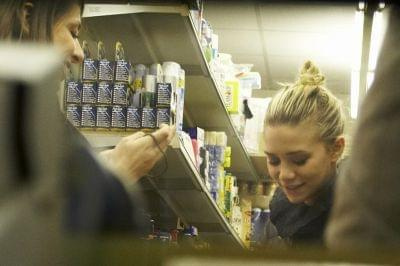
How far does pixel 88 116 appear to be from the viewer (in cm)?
109

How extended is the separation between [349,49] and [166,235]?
45 cm

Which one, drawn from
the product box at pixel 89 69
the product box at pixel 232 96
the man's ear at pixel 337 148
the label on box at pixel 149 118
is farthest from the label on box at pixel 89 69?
the man's ear at pixel 337 148

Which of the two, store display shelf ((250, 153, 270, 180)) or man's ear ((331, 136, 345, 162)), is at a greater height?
man's ear ((331, 136, 345, 162))

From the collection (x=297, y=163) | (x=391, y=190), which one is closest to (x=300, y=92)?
(x=297, y=163)

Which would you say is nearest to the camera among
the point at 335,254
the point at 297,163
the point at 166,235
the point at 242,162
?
the point at 335,254

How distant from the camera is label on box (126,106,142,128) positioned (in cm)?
115

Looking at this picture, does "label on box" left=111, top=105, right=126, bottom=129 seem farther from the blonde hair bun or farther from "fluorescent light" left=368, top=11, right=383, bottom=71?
"fluorescent light" left=368, top=11, right=383, bottom=71

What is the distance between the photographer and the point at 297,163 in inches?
42.5

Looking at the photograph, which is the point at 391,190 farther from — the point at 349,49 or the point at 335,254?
the point at 349,49

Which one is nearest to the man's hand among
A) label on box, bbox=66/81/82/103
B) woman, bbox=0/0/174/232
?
woman, bbox=0/0/174/232

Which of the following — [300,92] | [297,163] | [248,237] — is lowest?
[248,237]

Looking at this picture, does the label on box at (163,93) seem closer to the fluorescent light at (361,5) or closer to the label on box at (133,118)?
the label on box at (133,118)

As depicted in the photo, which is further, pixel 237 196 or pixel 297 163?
pixel 237 196

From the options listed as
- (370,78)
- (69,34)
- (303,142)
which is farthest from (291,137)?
(69,34)
